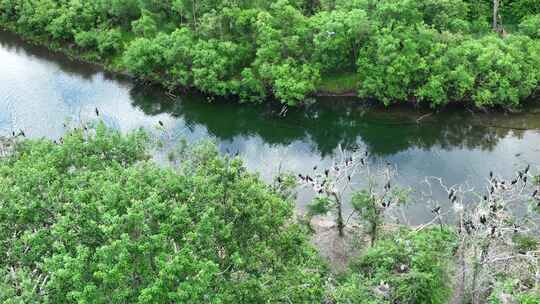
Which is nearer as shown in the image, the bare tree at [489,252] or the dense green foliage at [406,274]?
the dense green foliage at [406,274]

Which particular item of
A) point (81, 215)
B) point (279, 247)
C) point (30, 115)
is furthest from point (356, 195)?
point (30, 115)

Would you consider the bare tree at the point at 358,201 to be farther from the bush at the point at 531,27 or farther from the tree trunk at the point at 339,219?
the bush at the point at 531,27

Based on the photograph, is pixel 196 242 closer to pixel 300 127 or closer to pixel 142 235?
pixel 142 235

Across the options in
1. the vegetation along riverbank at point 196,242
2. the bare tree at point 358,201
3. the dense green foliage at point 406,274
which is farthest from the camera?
the bare tree at point 358,201

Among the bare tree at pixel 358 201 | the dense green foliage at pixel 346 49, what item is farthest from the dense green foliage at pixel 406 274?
the dense green foliage at pixel 346 49

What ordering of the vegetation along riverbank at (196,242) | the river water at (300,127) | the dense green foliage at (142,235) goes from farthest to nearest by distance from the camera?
1. the river water at (300,127)
2. the vegetation along riverbank at (196,242)
3. the dense green foliage at (142,235)

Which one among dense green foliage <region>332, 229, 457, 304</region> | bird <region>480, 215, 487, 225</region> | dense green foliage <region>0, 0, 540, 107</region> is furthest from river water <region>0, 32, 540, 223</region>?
bird <region>480, 215, 487, 225</region>

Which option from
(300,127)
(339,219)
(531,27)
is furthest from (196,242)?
(531,27)
